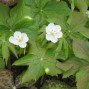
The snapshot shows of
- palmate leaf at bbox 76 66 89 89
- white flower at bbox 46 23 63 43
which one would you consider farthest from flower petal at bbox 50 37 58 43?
palmate leaf at bbox 76 66 89 89

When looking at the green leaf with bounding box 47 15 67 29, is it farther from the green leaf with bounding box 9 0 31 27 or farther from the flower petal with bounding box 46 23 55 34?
the green leaf with bounding box 9 0 31 27

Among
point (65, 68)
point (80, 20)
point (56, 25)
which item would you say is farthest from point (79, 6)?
point (65, 68)

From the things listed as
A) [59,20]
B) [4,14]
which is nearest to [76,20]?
[59,20]

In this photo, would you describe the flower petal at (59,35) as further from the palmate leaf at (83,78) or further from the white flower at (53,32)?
the palmate leaf at (83,78)

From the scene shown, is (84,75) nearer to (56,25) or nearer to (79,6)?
(56,25)

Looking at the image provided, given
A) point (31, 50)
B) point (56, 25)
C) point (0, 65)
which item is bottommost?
point (0, 65)

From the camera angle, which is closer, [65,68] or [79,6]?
[65,68]

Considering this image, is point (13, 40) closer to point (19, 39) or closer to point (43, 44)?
point (19, 39)

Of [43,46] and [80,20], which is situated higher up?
[80,20]
